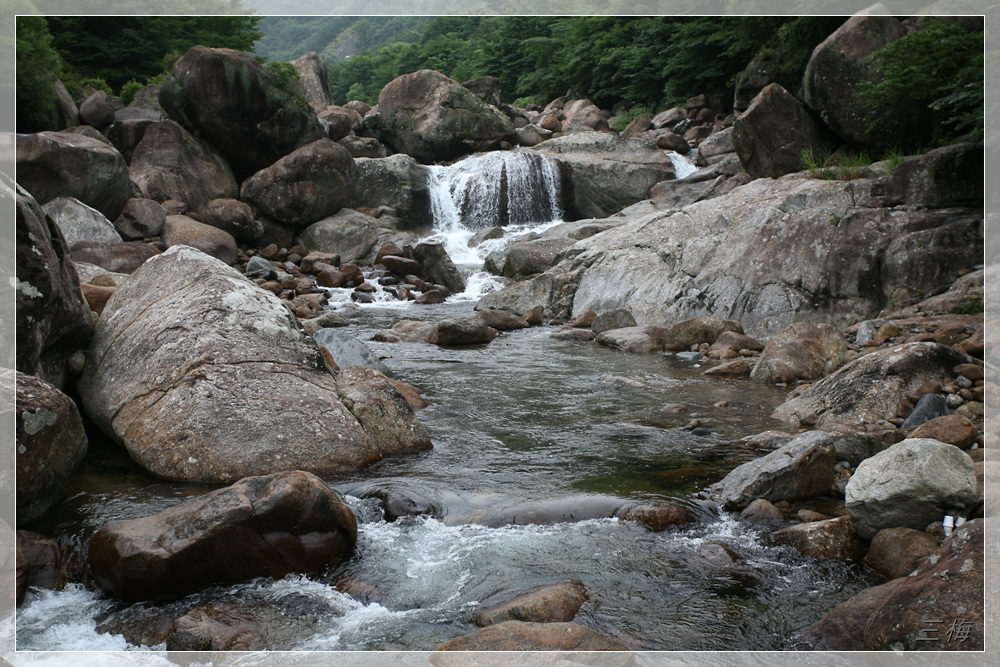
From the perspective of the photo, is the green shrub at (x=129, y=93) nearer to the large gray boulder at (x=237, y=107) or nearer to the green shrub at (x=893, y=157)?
the large gray boulder at (x=237, y=107)

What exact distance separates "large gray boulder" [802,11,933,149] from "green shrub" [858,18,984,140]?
32 cm

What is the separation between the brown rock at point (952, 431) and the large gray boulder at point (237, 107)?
69.9 feet

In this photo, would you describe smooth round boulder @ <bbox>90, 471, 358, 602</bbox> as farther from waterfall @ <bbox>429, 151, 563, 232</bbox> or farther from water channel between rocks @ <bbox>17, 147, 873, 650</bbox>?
waterfall @ <bbox>429, 151, 563, 232</bbox>

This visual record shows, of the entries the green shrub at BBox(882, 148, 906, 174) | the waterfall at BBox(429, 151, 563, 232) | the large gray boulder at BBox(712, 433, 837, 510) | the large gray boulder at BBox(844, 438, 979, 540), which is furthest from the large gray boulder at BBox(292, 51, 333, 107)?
the large gray boulder at BBox(844, 438, 979, 540)

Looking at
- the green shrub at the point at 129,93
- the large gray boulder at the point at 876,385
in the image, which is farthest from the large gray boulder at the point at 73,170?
the large gray boulder at the point at 876,385

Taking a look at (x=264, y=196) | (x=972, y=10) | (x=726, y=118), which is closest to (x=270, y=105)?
(x=264, y=196)

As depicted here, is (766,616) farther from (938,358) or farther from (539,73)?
(539,73)

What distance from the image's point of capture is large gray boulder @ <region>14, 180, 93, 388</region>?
4383 millimetres

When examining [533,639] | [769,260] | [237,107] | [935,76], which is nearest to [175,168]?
[237,107]

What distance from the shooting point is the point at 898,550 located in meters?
3.52

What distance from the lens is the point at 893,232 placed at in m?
9.61

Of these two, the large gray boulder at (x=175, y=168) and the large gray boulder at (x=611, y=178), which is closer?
the large gray boulder at (x=175, y=168)

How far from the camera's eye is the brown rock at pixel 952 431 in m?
4.63

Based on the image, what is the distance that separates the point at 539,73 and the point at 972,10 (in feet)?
103
